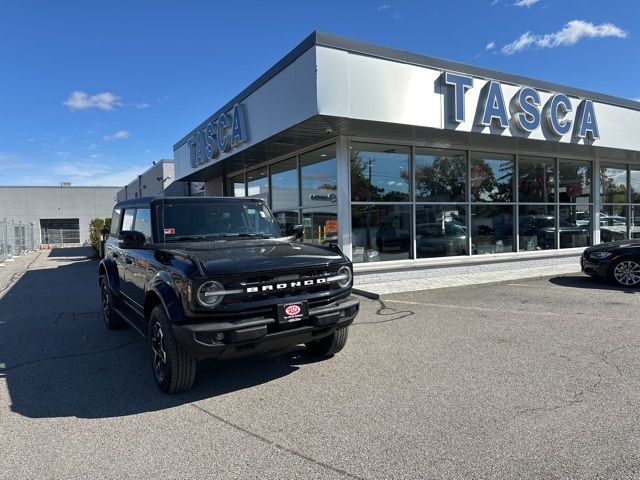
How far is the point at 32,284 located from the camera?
1298 cm

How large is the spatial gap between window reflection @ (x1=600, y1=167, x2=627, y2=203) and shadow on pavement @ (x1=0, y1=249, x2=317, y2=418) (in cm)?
1438

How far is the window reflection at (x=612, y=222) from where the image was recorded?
15.3 metres

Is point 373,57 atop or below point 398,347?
atop

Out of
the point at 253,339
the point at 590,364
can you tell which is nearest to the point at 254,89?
the point at 253,339

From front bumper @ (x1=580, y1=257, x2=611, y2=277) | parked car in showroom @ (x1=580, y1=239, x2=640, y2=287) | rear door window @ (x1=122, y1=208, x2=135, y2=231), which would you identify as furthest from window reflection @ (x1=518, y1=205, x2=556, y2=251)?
rear door window @ (x1=122, y1=208, x2=135, y2=231)

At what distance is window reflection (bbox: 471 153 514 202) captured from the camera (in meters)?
12.5

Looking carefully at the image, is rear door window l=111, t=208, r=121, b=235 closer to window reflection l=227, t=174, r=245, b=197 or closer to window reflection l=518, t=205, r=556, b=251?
window reflection l=227, t=174, r=245, b=197

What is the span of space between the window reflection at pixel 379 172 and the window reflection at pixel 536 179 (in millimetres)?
4509

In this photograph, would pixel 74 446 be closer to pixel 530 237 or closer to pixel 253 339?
pixel 253 339

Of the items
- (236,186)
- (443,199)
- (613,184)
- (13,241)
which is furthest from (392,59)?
(13,241)

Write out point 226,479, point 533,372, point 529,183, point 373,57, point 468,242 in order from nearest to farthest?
point 226,479 → point 533,372 → point 373,57 → point 468,242 → point 529,183

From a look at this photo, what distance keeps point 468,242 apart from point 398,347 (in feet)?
24.5

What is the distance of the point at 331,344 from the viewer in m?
5.16

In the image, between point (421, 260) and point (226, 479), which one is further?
point (421, 260)
